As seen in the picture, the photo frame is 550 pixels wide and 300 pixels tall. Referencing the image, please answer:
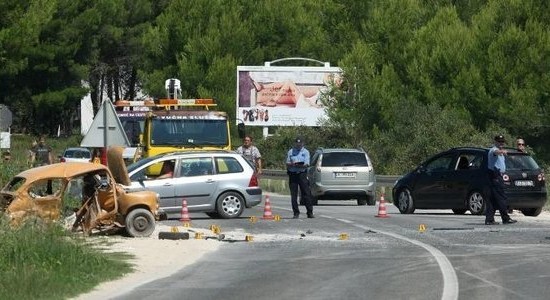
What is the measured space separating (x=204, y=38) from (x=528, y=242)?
45.0 meters

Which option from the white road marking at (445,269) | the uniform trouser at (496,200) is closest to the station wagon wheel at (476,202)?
the uniform trouser at (496,200)

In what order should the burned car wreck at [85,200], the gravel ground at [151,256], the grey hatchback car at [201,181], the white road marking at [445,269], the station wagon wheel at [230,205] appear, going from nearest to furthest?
the white road marking at [445,269] → the gravel ground at [151,256] → the burned car wreck at [85,200] → the grey hatchback car at [201,181] → the station wagon wheel at [230,205]

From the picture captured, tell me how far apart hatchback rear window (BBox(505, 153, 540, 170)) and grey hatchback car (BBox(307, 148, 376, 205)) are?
731cm

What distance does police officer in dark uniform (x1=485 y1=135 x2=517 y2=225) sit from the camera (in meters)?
24.2

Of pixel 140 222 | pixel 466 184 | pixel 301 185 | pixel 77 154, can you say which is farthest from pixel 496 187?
pixel 77 154

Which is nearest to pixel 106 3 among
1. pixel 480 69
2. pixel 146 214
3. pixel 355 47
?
pixel 355 47

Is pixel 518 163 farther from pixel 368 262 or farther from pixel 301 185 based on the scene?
pixel 368 262

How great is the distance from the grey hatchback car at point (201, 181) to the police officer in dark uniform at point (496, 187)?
5308 millimetres

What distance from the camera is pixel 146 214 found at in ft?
70.1

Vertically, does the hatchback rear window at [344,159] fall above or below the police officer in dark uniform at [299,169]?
above

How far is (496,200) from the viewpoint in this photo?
24.3m

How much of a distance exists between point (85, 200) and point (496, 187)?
8249 millimetres

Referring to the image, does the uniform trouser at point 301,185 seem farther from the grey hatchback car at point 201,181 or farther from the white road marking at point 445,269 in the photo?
the white road marking at point 445,269

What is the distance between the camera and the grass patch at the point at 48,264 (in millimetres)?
14023
